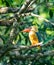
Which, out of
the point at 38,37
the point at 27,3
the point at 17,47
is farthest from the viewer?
the point at 38,37

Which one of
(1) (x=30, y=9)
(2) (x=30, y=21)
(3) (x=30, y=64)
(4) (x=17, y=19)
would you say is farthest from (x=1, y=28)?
(4) (x=17, y=19)

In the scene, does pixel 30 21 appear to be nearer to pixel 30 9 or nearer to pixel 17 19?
pixel 30 9

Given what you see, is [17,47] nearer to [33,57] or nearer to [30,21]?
[33,57]

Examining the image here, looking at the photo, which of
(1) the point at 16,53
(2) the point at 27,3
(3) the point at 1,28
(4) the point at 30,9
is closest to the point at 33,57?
(1) the point at 16,53

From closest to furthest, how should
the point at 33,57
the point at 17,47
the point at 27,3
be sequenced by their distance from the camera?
the point at 27,3 < the point at 17,47 < the point at 33,57

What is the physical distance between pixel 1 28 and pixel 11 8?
1018mm

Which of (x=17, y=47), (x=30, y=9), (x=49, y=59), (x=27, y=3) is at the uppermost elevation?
(x=27, y=3)

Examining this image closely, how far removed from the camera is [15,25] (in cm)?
283

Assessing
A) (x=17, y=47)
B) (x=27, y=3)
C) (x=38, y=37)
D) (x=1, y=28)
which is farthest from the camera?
(x=1, y=28)

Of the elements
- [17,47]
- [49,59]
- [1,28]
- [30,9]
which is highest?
[30,9]

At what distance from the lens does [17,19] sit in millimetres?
3010

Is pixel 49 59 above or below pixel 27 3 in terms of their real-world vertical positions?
below

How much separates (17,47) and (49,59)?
4.23 ft

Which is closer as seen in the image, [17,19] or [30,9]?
[17,19]
